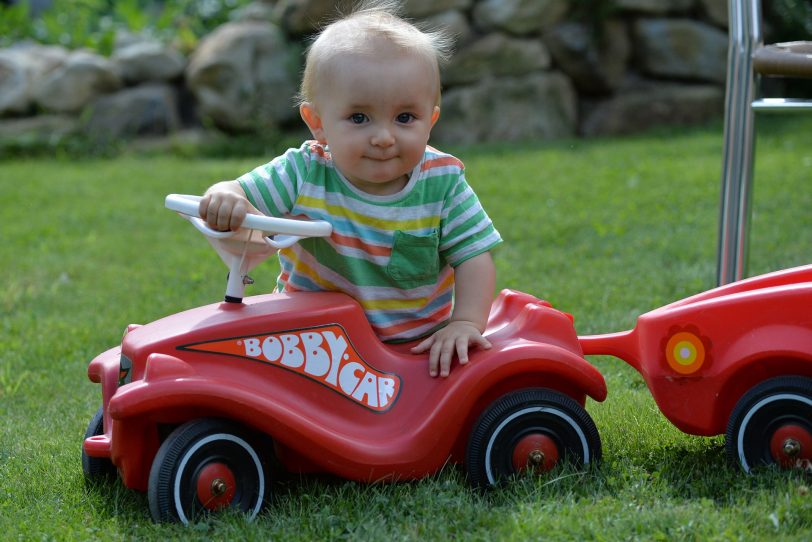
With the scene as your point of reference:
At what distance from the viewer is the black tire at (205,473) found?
2221 mm

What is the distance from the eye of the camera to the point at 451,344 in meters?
2.47

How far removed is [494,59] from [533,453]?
5961 mm

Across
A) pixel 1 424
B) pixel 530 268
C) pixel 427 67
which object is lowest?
pixel 1 424

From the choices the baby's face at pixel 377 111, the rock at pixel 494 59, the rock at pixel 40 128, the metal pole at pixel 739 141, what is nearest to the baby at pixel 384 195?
the baby's face at pixel 377 111

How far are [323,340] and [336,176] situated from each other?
0.45 metres

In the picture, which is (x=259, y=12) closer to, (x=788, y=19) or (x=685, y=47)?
(x=685, y=47)

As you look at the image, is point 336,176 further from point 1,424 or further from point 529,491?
point 1,424

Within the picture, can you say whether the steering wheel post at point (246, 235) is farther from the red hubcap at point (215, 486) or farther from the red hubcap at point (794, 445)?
the red hubcap at point (794, 445)

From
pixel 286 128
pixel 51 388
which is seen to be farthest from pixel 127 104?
pixel 51 388

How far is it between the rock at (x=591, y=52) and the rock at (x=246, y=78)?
6.69 ft

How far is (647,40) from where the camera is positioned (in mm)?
8219

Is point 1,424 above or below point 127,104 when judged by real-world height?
below

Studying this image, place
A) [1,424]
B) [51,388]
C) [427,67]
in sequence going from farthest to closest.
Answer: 1. [51,388]
2. [1,424]
3. [427,67]

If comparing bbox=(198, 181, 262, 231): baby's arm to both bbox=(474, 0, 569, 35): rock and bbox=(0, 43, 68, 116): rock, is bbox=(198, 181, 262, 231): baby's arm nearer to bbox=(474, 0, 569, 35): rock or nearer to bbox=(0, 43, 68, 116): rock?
bbox=(474, 0, 569, 35): rock
